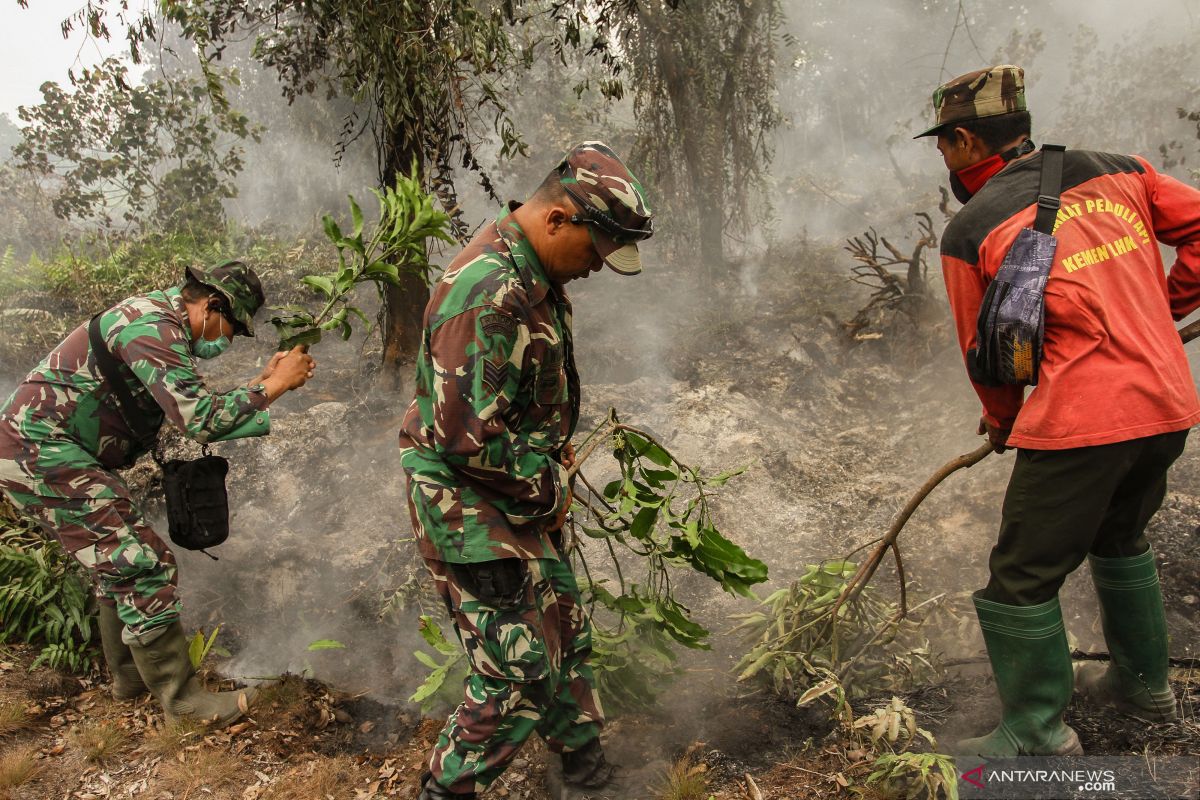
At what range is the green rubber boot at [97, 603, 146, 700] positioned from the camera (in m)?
3.52

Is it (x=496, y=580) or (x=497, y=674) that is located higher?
(x=496, y=580)

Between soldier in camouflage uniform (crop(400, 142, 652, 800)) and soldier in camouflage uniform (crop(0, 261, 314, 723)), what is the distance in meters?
1.14

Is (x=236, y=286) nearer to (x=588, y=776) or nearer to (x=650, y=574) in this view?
(x=650, y=574)

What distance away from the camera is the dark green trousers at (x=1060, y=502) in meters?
2.23

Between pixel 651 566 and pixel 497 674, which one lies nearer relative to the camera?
pixel 497 674

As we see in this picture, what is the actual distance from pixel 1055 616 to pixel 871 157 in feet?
57.1

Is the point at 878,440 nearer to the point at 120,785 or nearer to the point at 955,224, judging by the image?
the point at 955,224

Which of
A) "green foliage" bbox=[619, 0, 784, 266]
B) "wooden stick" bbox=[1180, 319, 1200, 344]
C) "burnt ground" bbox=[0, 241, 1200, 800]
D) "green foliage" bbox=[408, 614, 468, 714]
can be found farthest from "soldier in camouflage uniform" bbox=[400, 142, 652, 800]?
"green foliage" bbox=[619, 0, 784, 266]

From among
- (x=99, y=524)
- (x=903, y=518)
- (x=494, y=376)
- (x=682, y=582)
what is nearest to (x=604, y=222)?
(x=494, y=376)

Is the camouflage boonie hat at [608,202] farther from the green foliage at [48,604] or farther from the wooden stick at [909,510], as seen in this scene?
the green foliage at [48,604]

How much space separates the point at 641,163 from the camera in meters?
8.51

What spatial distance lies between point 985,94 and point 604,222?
1.32 m

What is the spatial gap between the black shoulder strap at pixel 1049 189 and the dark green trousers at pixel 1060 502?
0.65m

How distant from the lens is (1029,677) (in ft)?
7.80
